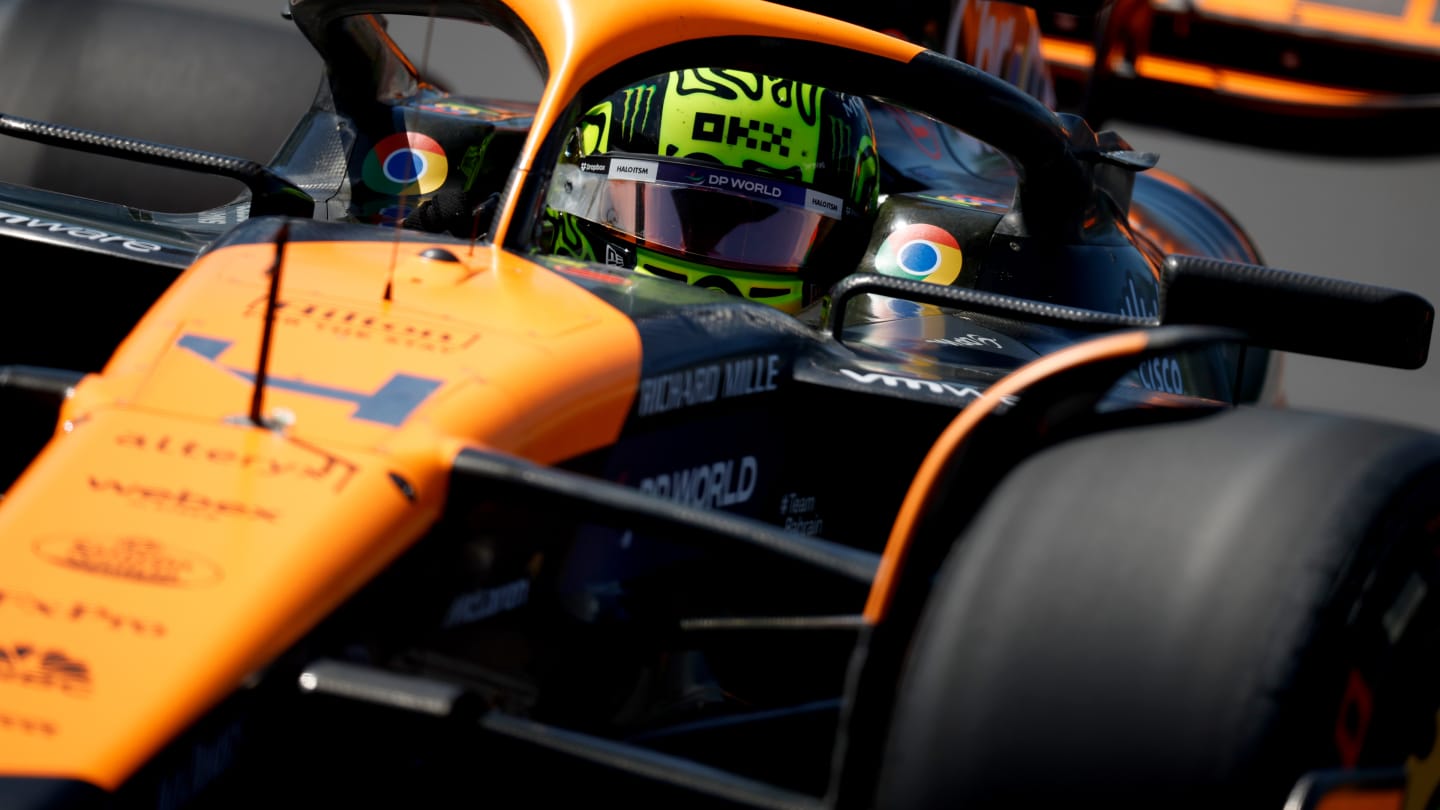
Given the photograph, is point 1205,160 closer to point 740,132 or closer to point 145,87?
point 145,87

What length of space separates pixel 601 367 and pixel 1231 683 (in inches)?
32.7

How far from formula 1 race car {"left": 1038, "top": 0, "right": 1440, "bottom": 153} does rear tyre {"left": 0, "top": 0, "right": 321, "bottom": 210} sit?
19.0 ft

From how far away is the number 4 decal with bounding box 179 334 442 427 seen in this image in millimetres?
1712

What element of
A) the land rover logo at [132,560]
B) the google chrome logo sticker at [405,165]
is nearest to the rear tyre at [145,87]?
the google chrome logo sticker at [405,165]

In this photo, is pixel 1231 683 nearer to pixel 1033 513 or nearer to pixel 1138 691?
pixel 1138 691

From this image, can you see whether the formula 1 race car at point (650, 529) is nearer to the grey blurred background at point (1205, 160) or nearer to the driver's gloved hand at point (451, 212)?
the driver's gloved hand at point (451, 212)

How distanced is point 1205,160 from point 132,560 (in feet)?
27.3

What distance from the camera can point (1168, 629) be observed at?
4.53 feet

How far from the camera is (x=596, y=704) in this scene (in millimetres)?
1932

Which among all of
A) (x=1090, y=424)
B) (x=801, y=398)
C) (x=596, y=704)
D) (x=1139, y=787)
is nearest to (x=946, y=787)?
(x=1139, y=787)

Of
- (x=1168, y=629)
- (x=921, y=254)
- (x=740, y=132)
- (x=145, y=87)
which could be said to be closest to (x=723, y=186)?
(x=740, y=132)

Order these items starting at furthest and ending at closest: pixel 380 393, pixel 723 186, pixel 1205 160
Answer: pixel 1205 160 → pixel 723 186 → pixel 380 393

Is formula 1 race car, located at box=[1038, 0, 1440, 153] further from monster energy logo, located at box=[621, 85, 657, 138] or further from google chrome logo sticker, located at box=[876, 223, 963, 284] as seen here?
monster energy logo, located at box=[621, 85, 657, 138]

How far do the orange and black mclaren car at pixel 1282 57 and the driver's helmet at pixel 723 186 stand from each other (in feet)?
21.6
